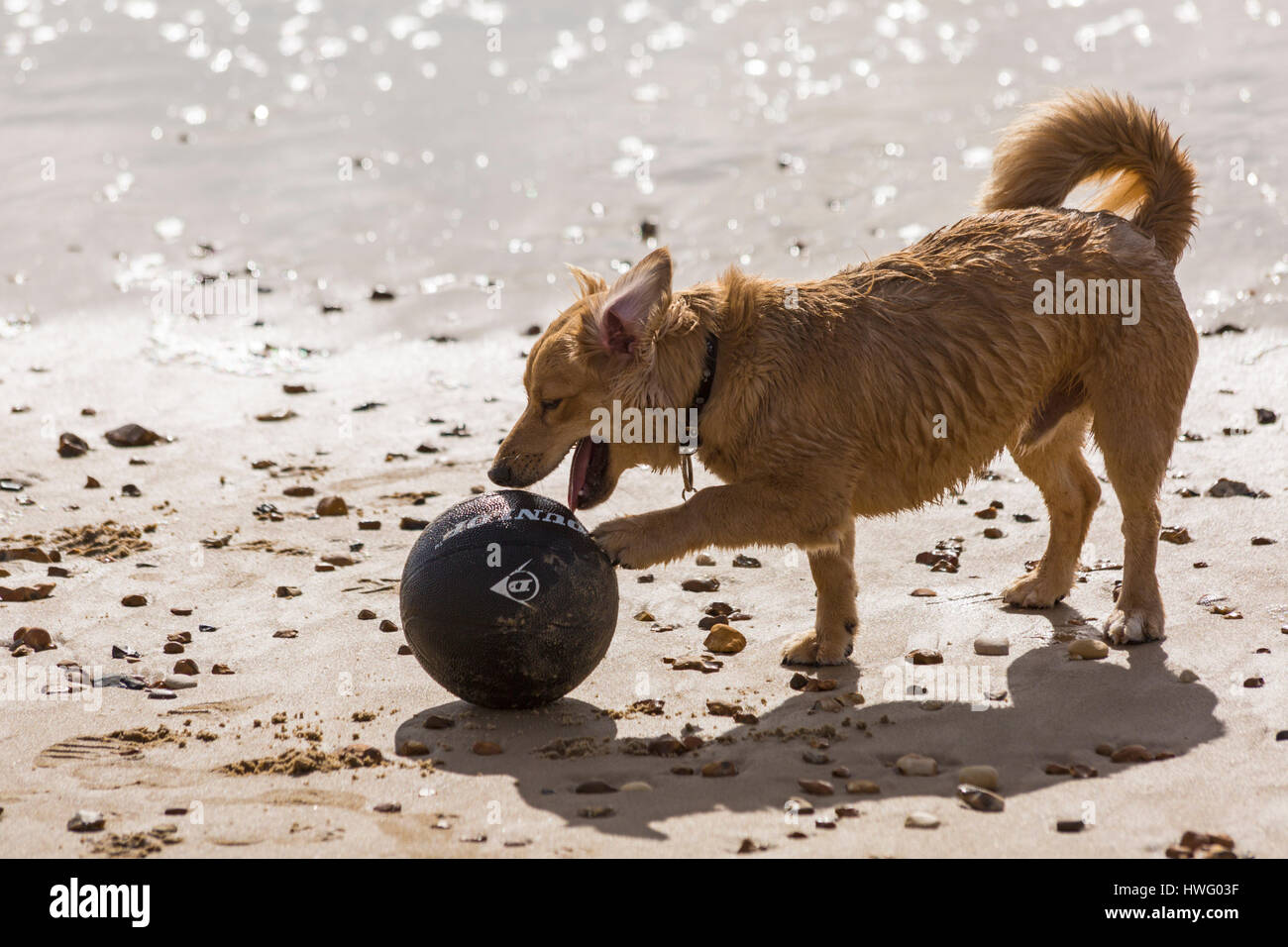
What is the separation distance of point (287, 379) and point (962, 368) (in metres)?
7.12

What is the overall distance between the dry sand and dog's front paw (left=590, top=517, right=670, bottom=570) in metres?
0.72

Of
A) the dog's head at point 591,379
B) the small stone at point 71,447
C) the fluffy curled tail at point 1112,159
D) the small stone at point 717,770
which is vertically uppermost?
the fluffy curled tail at point 1112,159

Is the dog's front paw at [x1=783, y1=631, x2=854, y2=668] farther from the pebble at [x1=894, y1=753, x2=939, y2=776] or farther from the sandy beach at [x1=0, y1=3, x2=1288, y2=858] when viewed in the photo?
the pebble at [x1=894, y1=753, x2=939, y2=776]

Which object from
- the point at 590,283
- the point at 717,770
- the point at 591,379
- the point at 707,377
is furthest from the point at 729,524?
the point at 590,283

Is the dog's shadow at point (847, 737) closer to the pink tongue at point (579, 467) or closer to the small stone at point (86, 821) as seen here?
the pink tongue at point (579, 467)

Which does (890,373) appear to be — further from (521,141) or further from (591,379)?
(521,141)

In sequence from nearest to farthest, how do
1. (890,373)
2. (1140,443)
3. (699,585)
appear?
(890,373) < (1140,443) < (699,585)

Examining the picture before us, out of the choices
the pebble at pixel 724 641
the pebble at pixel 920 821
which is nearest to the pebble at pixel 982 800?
the pebble at pixel 920 821

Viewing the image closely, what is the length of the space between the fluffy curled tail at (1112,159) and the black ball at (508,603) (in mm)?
3364

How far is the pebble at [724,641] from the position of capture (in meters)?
7.39

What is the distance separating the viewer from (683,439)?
6809mm

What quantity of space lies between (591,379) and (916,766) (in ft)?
7.73

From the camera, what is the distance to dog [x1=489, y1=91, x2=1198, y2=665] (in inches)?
263

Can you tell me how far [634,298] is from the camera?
6566 mm
